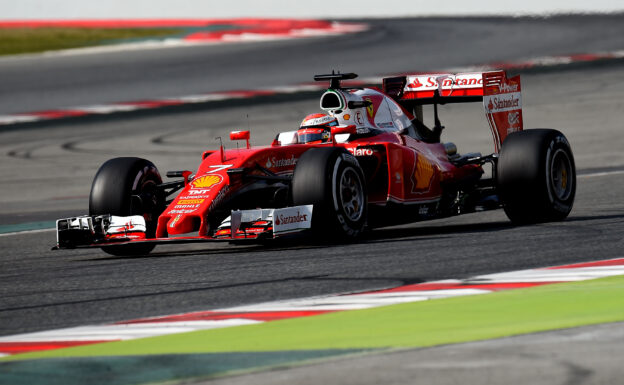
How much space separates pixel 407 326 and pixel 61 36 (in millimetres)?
38659

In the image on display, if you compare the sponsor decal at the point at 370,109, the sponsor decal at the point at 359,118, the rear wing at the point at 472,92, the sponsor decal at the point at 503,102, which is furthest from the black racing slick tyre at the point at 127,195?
the sponsor decal at the point at 503,102

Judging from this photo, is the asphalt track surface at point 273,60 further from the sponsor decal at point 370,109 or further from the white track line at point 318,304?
the white track line at point 318,304

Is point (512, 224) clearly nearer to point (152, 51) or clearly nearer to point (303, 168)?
point (303, 168)

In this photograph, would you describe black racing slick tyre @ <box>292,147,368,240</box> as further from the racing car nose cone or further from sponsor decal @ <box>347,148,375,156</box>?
the racing car nose cone

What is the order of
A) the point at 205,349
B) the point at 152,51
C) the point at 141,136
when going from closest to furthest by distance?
the point at 205,349
the point at 141,136
the point at 152,51

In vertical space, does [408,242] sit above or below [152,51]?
below

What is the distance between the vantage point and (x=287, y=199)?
10.9 meters

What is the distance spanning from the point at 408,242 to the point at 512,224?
1575 millimetres

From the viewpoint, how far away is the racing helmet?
1166cm

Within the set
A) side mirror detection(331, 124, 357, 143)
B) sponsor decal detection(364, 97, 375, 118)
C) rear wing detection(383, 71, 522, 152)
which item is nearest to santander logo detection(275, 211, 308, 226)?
side mirror detection(331, 124, 357, 143)

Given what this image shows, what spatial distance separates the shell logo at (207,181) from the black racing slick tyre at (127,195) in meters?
0.60

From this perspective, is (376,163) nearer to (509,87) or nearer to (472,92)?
(472,92)

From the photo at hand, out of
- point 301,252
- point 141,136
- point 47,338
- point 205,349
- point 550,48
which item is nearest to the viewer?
point 205,349

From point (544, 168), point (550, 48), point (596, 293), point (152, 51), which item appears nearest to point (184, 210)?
point (544, 168)
